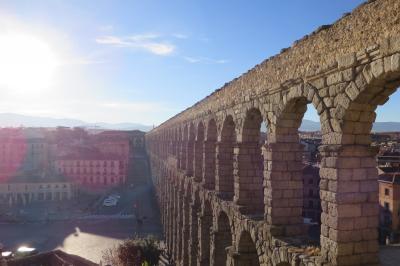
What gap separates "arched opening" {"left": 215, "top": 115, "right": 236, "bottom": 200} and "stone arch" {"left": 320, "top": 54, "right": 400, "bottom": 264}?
795cm

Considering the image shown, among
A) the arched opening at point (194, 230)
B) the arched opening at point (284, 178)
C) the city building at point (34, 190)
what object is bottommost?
the city building at point (34, 190)

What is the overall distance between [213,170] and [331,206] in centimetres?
1103

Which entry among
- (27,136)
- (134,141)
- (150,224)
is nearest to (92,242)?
(150,224)

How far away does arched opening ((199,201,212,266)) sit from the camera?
1911 centimetres

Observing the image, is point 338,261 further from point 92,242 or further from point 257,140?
point 92,242

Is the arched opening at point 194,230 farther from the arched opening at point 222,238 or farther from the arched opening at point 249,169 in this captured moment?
the arched opening at point 249,169

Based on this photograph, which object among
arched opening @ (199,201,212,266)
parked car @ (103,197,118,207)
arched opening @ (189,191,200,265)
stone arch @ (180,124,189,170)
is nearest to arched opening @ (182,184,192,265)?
arched opening @ (189,191,200,265)

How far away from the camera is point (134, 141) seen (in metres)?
108

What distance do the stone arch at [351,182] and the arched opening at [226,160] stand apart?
7954mm

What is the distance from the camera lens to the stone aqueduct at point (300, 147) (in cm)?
765

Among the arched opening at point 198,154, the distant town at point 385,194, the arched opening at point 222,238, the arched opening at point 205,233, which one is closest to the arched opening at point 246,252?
the arched opening at point 222,238

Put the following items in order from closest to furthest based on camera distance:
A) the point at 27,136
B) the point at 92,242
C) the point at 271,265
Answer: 1. the point at 271,265
2. the point at 92,242
3. the point at 27,136

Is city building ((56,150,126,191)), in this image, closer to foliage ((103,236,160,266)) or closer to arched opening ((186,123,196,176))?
foliage ((103,236,160,266))

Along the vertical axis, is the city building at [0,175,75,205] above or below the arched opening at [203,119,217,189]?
below
